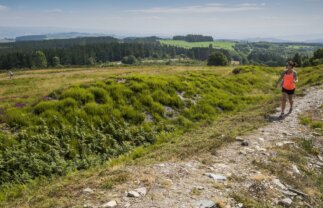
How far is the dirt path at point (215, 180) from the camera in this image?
19.3 feet

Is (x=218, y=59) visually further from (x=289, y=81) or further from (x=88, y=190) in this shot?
(x=88, y=190)

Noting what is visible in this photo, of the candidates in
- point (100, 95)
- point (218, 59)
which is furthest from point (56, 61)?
point (100, 95)

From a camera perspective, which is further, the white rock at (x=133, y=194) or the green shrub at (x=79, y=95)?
the green shrub at (x=79, y=95)

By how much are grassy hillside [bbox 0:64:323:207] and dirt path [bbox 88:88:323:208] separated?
0.92 meters

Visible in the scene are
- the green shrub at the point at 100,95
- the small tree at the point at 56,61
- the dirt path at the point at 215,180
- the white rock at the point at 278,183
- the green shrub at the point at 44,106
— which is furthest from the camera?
the small tree at the point at 56,61

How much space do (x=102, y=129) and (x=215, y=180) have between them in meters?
6.45

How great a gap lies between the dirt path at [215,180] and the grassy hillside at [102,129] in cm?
92

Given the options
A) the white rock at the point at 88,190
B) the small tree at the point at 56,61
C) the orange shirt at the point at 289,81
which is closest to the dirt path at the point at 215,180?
the white rock at the point at 88,190

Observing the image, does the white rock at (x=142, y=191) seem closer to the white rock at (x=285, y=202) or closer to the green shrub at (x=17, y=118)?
the white rock at (x=285, y=202)

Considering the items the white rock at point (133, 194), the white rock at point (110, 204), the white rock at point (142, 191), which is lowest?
the white rock at point (142, 191)

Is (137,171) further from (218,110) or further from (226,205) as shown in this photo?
(218,110)

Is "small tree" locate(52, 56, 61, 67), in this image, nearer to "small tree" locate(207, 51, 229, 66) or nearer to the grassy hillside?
"small tree" locate(207, 51, 229, 66)

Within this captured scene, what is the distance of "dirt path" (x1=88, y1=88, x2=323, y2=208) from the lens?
5875 mm

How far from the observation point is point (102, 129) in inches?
472
